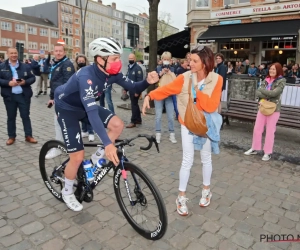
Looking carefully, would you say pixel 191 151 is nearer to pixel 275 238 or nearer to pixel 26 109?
pixel 275 238

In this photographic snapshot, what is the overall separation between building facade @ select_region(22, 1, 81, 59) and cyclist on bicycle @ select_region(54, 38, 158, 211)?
9131cm

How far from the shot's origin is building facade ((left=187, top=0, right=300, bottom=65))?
1756cm

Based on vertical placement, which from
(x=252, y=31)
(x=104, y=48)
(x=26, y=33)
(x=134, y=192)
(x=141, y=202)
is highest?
(x=26, y=33)

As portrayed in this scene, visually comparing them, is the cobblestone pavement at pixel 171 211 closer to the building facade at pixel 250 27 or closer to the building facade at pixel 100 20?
the building facade at pixel 250 27

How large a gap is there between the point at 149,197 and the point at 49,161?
5.30 feet

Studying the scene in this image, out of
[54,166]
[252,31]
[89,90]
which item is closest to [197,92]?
[89,90]

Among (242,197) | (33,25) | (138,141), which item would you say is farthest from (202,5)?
(33,25)

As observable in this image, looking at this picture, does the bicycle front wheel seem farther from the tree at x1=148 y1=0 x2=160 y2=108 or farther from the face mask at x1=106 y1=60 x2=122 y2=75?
the tree at x1=148 y1=0 x2=160 y2=108

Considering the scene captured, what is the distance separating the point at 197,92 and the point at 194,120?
334mm

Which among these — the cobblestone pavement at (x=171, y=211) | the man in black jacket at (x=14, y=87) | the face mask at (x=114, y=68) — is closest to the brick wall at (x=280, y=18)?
the cobblestone pavement at (x=171, y=211)

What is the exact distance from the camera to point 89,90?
266 cm

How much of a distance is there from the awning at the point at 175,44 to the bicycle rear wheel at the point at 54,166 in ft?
52.8

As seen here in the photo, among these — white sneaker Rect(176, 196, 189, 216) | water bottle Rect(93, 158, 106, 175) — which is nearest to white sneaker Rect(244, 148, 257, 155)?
white sneaker Rect(176, 196, 189, 216)

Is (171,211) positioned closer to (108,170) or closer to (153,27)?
(108,170)
